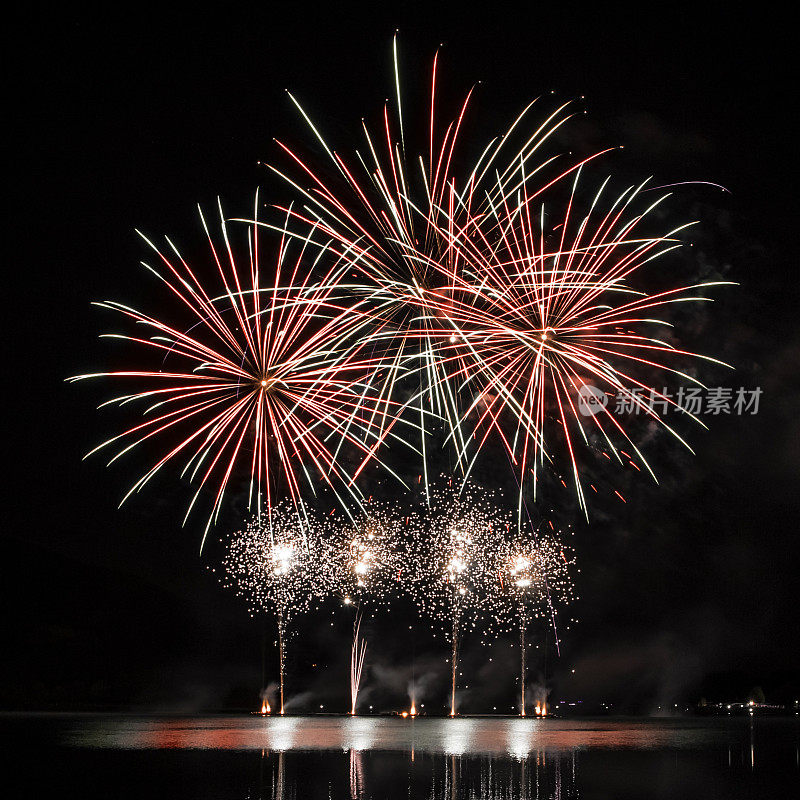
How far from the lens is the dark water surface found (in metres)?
20.0

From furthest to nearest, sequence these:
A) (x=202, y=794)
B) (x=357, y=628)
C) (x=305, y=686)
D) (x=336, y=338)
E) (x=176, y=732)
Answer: (x=305, y=686) < (x=357, y=628) < (x=176, y=732) < (x=336, y=338) < (x=202, y=794)

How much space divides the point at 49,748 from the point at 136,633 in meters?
66.3

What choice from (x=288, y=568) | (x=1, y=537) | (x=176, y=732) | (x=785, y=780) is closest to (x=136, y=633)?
(x=1, y=537)

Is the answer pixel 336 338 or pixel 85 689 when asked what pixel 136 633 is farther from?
pixel 336 338

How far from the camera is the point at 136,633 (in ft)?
312

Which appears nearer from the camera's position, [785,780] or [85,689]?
[785,780]

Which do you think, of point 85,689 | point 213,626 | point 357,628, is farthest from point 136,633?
point 357,628

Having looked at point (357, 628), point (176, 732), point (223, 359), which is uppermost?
point (223, 359)

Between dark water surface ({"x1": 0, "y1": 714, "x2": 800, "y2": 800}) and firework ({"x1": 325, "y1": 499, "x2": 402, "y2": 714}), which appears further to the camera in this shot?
firework ({"x1": 325, "y1": 499, "x2": 402, "y2": 714})

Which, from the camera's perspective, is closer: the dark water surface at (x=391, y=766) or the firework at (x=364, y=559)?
the dark water surface at (x=391, y=766)

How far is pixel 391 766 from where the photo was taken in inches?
994

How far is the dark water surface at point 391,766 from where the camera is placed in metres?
20.0

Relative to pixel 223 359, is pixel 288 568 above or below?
below

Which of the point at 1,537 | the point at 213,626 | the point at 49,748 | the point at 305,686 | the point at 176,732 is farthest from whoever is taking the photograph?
the point at 1,537
